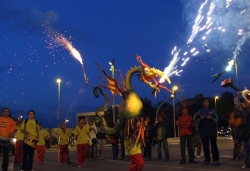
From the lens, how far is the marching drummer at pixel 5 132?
1075 cm

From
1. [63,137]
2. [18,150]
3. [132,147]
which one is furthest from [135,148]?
[63,137]

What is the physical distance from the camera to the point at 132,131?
7.45m

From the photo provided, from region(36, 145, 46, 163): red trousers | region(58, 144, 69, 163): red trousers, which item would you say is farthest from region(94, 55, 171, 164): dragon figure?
region(36, 145, 46, 163): red trousers

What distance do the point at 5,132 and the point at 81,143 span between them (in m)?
3.29

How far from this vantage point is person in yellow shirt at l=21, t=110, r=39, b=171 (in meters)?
11.0

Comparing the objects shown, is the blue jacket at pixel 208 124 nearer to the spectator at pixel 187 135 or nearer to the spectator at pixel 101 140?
the spectator at pixel 187 135

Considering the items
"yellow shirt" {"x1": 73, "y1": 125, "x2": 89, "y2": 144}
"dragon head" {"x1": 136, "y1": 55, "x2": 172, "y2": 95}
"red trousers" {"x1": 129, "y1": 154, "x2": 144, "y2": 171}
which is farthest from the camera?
"yellow shirt" {"x1": 73, "y1": 125, "x2": 89, "y2": 144}

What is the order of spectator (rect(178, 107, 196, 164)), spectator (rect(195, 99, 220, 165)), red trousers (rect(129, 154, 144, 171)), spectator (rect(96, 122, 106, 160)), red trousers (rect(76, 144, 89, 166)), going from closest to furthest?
1. red trousers (rect(129, 154, 144, 171))
2. spectator (rect(195, 99, 220, 165))
3. spectator (rect(178, 107, 196, 164))
4. red trousers (rect(76, 144, 89, 166))
5. spectator (rect(96, 122, 106, 160))

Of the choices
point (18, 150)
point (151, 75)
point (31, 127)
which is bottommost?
point (18, 150)

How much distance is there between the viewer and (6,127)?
35.7 ft

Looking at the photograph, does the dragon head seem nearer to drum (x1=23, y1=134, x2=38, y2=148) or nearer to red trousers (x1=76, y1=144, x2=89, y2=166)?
drum (x1=23, y1=134, x2=38, y2=148)

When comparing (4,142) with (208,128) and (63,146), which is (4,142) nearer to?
(63,146)

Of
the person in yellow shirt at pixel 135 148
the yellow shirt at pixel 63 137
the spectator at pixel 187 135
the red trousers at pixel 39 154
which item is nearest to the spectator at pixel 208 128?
the spectator at pixel 187 135

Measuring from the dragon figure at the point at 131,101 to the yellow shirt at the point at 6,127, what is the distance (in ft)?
13.8
